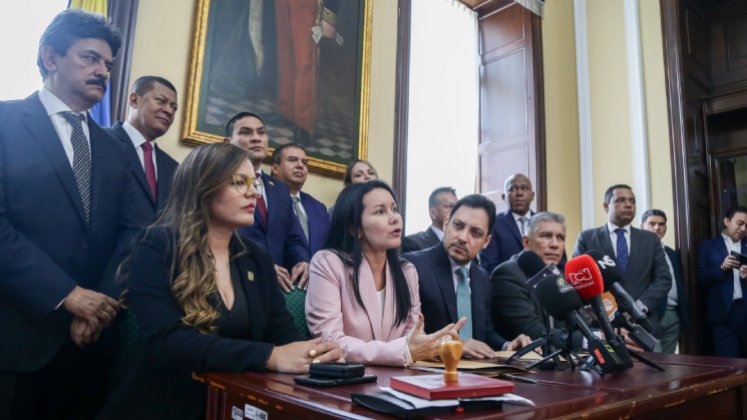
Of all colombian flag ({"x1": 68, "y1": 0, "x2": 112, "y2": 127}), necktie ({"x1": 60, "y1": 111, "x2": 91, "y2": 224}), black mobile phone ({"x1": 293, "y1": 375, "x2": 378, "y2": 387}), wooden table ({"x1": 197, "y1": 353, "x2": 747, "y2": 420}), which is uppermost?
colombian flag ({"x1": 68, "y1": 0, "x2": 112, "y2": 127})

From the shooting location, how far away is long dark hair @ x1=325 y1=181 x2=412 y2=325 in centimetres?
202

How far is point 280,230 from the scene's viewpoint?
118 inches

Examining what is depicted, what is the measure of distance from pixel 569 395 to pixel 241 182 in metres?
1.10

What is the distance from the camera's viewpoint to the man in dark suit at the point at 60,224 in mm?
1665

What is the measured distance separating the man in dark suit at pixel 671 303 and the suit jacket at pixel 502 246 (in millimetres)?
1252

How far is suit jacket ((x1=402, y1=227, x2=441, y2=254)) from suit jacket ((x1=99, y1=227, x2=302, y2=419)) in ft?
6.94

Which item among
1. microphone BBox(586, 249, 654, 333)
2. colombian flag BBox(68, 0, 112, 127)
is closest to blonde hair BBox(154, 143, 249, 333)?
microphone BBox(586, 249, 654, 333)

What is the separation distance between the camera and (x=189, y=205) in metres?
1.70

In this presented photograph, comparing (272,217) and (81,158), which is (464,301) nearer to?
(272,217)

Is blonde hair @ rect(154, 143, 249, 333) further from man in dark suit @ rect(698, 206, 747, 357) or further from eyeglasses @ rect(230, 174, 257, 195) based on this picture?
man in dark suit @ rect(698, 206, 747, 357)

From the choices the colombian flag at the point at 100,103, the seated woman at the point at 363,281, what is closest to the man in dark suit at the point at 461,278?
the seated woman at the point at 363,281

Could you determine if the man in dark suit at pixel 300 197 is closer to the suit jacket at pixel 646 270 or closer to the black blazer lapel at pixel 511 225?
the black blazer lapel at pixel 511 225

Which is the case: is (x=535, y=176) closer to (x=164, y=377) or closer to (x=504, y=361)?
(x=504, y=361)

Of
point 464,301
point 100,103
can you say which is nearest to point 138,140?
point 100,103
